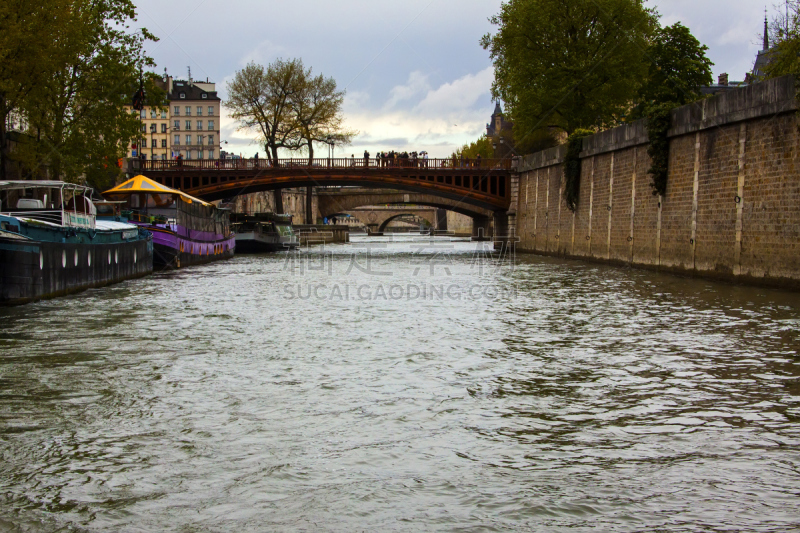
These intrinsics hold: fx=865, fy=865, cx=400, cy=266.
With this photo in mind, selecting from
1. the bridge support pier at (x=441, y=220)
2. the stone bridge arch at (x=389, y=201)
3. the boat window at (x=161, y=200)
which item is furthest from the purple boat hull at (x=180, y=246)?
the bridge support pier at (x=441, y=220)

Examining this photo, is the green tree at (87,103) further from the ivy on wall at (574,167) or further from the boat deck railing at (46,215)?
the ivy on wall at (574,167)

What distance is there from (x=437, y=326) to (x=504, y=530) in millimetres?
9921

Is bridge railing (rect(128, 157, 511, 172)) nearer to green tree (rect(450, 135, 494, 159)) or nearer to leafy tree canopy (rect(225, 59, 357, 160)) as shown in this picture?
Result: leafy tree canopy (rect(225, 59, 357, 160))

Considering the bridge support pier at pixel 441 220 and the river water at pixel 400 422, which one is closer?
the river water at pixel 400 422

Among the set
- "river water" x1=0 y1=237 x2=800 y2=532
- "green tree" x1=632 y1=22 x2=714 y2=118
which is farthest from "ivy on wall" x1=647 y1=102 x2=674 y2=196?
"green tree" x1=632 y1=22 x2=714 y2=118

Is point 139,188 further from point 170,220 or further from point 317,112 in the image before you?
point 317,112

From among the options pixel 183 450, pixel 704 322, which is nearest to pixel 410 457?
pixel 183 450

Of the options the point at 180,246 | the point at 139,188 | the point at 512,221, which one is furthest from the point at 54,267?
the point at 512,221

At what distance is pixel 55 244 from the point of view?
20.0m

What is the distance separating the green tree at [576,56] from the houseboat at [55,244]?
92.0ft

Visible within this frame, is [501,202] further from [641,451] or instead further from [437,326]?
[641,451]

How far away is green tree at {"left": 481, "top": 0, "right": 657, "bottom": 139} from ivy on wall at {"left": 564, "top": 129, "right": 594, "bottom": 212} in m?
6.16

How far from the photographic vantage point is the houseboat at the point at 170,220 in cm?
3478

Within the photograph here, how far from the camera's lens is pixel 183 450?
23.5 ft
